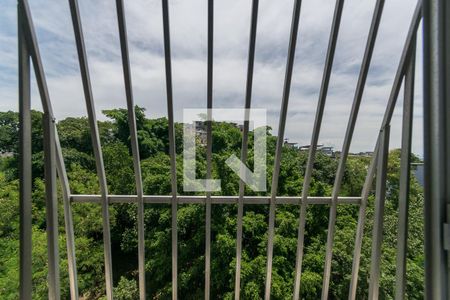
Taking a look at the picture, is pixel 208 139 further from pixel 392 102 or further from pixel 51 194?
pixel 392 102

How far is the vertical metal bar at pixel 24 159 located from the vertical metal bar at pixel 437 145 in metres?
3.49

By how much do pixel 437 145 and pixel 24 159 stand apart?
355 centimetres

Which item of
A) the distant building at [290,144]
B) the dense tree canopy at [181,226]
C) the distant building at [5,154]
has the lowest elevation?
the dense tree canopy at [181,226]

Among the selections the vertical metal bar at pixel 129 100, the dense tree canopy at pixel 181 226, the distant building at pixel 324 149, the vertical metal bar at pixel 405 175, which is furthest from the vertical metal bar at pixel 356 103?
the vertical metal bar at pixel 129 100

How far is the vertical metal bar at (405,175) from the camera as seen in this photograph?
3131 mm

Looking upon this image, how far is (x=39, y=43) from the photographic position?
3.07m

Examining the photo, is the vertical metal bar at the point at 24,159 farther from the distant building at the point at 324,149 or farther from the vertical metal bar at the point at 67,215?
the distant building at the point at 324,149

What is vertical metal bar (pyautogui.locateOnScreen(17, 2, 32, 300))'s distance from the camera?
2682mm

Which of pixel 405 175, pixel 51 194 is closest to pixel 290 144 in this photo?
pixel 405 175

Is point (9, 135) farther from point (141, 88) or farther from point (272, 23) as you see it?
point (272, 23)

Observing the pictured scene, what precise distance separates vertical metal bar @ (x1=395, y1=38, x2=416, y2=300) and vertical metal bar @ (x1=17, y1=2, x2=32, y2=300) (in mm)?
4089

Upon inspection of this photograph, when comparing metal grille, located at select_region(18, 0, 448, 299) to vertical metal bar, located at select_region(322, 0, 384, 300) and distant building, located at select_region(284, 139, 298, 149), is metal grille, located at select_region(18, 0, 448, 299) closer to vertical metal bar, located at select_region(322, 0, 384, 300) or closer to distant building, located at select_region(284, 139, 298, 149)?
vertical metal bar, located at select_region(322, 0, 384, 300)

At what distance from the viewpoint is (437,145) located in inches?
71.3

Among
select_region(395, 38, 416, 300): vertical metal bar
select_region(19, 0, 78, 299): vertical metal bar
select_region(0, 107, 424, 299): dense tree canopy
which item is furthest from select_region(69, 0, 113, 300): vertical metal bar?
select_region(395, 38, 416, 300): vertical metal bar
